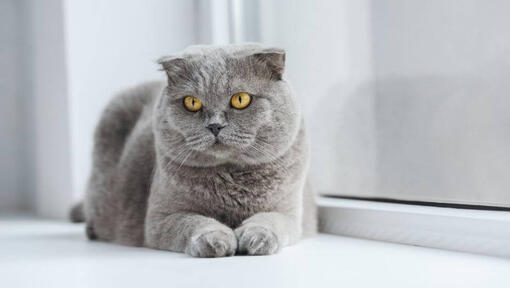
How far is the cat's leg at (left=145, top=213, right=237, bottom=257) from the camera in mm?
1296

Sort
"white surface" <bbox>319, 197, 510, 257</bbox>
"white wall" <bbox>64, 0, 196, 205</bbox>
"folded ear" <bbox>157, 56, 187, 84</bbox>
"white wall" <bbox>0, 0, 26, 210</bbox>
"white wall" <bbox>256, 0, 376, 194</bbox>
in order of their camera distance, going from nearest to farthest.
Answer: "white surface" <bbox>319, 197, 510, 257</bbox>, "folded ear" <bbox>157, 56, 187, 84</bbox>, "white wall" <bbox>256, 0, 376, 194</bbox>, "white wall" <bbox>64, 0, 196, 205</bbox>, "white wall" <bbox>0, 0, 26, 210</bbox>

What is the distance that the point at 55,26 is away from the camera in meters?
2.24

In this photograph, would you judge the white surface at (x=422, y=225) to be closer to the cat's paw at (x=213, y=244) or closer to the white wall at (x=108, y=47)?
the cat's paw at (x=213, y=244)

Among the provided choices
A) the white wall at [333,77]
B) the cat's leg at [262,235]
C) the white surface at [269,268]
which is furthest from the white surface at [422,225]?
the cat's leg at [262,235]

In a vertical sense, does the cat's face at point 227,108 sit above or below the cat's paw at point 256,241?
above

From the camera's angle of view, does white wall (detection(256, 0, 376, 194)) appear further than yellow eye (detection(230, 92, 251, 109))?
Yes

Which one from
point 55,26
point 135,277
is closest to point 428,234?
point 135,277

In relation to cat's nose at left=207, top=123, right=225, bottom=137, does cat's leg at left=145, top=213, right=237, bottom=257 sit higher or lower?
lower

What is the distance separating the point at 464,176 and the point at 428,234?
20cm

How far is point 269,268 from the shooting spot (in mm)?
1199

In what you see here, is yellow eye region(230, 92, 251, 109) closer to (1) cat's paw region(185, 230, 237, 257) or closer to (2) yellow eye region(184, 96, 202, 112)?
(2) yellow eye region(184, 96, 202, 112)

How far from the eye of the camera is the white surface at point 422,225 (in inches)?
50.8

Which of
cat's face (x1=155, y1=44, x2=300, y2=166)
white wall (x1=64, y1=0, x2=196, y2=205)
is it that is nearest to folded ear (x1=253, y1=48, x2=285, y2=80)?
cat's face (x1=155, y1=44, x2=300, y2=166)

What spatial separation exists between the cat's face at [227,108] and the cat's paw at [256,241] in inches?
6.4
